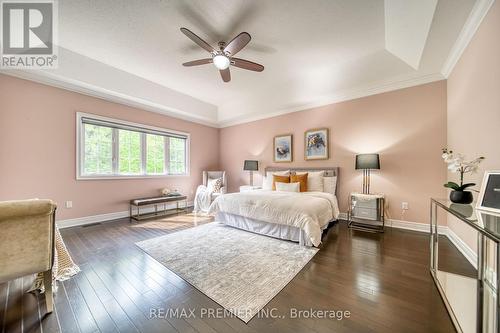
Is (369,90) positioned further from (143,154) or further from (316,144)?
(143,154)

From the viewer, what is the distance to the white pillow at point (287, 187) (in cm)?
406

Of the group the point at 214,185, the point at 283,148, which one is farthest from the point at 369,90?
the point at 214,185

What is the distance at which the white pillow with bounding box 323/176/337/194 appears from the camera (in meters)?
4.16

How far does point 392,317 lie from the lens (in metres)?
1.46

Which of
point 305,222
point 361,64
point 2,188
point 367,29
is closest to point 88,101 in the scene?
point 2,188

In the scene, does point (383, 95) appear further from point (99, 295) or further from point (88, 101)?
point (88, 101)

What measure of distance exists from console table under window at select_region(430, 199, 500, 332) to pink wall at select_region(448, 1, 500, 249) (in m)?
0.66

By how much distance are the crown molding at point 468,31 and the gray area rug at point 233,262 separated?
10.6 ft

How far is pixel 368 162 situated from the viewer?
3506mm

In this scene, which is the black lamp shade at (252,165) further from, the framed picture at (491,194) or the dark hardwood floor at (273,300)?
the framed picture at (491,194)

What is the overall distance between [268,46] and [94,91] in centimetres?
362

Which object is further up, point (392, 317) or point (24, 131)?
point (24, 131)

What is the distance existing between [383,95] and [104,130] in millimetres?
5954

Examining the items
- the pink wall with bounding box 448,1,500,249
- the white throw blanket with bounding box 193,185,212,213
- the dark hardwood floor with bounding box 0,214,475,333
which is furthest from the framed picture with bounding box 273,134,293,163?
the pink wall with bounding box 448,1,500,249
